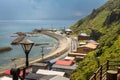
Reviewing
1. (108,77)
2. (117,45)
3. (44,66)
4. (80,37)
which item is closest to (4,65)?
(44,66)

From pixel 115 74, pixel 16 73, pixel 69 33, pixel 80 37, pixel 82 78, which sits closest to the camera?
pixel 16 73

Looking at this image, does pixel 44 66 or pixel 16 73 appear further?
pixel 44 66

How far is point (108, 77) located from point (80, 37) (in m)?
96.8

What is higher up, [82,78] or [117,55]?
[117,55]

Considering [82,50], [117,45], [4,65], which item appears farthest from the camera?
[82,50]

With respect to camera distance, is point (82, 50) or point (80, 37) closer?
point (82, 50)

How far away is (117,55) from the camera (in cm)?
3162

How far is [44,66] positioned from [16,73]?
1754 inches

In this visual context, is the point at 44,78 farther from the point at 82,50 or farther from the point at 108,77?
the point at 82,50

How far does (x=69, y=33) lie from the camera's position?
471 ft

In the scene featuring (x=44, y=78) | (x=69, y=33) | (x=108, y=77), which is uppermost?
(x=69, y=33)

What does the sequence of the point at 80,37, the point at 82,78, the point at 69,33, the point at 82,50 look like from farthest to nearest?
1. the point at 69,33
2. the point at 80,37
3. the point at 82,50
4. the point at 82,78

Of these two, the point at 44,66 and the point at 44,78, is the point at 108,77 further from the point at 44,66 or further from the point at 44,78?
the point at 44,66

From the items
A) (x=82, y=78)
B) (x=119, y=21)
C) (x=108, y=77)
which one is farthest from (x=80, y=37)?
(x=108, y=77)
